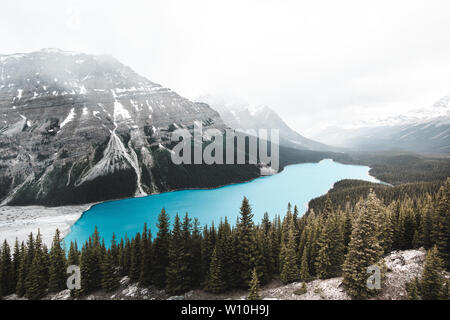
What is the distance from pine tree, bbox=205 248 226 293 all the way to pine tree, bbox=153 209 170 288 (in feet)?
21.4

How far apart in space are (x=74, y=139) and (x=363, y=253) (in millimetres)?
173004

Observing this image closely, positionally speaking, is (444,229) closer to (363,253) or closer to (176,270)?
(363,253)

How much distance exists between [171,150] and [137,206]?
7134 centimetres

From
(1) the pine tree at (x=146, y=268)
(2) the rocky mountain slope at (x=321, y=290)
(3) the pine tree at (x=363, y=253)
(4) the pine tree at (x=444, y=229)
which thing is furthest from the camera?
(1) the pine tree at (x=146, y=268)

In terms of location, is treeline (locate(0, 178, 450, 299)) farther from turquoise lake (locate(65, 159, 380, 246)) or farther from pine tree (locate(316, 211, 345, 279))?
turquoise lake (locate(65, 159, 380, 246))

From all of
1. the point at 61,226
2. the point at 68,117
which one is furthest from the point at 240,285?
the point at 68,117

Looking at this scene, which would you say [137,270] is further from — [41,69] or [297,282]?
[41,69]

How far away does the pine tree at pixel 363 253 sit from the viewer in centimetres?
1891

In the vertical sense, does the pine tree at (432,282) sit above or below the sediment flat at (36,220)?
above

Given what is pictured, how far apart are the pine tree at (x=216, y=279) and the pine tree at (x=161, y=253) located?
6516 millimetres

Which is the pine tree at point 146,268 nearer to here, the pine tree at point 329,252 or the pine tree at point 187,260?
the pine tree at point 187,260

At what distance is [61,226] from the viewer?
82.8 m

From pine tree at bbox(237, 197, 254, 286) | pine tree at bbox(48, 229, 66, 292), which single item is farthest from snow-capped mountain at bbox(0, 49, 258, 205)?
pine tree at bbox(237, 197, 254, 286)

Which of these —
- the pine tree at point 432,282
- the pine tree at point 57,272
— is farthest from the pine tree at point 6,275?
the pine tree at point 432,282
